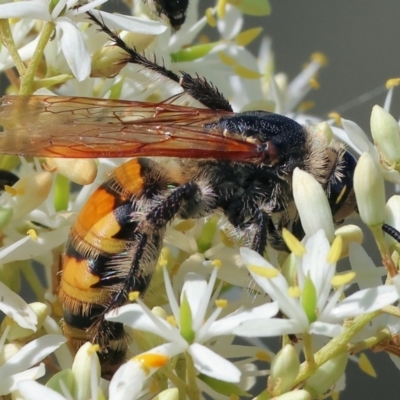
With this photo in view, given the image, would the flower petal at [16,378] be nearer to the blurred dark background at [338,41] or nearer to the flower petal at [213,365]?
the flower petal at [213,365]

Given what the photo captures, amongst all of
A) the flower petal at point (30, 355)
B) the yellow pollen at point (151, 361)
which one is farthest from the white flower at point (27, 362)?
the yellow pollen at point (151, 361)

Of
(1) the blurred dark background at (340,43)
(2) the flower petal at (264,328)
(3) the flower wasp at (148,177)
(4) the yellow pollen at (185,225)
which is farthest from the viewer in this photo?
(1) the blurred dark background at (340,43)

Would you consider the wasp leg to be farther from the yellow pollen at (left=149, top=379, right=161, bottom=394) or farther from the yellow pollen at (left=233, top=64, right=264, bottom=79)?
the yellow pollen at (left=233, top=64, right=264, bottom=79)

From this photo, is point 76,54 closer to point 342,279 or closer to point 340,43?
point 342,279

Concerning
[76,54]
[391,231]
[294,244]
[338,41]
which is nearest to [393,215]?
[391,231]

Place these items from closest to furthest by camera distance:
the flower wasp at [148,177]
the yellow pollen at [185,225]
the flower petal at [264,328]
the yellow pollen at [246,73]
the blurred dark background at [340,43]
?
the flower petal at [264,328] → the flower wasp at [148,177] → the yellow pollen at [185,225] → the yellow pollen at [246,73] → the blurred dark background at [340,43]

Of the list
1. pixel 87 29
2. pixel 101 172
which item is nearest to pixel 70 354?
pixel 101 172

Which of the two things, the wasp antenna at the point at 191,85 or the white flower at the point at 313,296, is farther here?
the wasp antenna at the point at 191,85

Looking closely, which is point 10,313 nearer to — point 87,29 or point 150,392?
point 150,392

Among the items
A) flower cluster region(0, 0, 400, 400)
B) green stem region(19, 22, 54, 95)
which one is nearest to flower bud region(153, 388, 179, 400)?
flower cluster region(0, 0, 400, 400)
